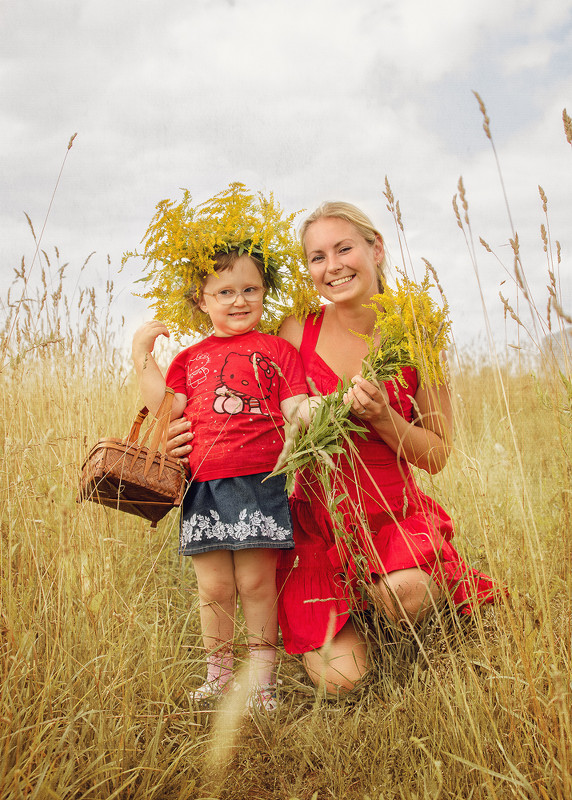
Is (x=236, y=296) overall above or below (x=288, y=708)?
above

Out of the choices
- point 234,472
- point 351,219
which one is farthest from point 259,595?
point 351,219

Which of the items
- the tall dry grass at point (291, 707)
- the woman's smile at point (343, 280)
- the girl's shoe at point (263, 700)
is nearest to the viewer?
the tall dry grass at point (291, 707)

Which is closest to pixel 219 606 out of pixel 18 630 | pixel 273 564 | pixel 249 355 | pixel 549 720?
pixel 273 564

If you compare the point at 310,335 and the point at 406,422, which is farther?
the point at 310,335

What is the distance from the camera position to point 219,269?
7.77 ft

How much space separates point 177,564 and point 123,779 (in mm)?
1730

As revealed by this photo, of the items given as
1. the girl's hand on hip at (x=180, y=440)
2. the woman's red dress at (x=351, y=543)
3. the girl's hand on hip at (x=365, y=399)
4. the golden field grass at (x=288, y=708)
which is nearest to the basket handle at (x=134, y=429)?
the girl's hand on hip at (x=180, y=440)

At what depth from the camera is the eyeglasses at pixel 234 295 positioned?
2.33 m

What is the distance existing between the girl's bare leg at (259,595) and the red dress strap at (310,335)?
34.4 inches

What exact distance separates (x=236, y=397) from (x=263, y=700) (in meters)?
1.08

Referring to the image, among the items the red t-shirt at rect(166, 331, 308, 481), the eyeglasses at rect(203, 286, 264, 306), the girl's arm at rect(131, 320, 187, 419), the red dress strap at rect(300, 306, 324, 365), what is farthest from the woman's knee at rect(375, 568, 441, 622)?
the eyeglasses at rect(203, 286, 264, 306)

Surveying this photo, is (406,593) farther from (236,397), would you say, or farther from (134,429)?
(134,429)

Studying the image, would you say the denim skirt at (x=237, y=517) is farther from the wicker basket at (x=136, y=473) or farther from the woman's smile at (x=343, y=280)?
the woman's smile at (x=343, y=280)

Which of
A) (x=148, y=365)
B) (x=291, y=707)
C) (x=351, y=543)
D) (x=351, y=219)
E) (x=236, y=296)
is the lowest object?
(x=291, y=707)
